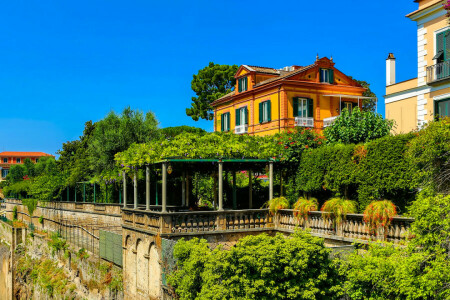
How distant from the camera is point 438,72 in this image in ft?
64.4

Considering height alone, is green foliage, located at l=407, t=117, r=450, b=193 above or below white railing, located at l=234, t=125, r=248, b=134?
below

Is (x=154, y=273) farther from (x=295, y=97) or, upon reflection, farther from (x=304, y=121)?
(x=295, y=97)

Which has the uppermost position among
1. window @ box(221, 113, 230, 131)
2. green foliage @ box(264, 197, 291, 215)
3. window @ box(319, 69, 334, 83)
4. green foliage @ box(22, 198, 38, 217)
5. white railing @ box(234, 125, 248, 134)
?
window @ box(319, 69, 334, 83)

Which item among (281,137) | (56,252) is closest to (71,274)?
(56,252)

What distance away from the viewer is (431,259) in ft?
31.9

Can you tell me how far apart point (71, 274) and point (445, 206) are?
838 inches

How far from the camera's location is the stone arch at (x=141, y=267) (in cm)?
1656

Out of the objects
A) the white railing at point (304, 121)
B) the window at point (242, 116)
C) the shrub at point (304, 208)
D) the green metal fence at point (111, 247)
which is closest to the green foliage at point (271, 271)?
the shrub at point (304, 208)

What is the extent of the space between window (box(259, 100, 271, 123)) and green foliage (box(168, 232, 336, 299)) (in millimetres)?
23137

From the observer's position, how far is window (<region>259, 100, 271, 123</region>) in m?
34.4

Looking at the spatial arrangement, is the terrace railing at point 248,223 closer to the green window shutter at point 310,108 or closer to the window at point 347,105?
the green window shutter at point 310,108

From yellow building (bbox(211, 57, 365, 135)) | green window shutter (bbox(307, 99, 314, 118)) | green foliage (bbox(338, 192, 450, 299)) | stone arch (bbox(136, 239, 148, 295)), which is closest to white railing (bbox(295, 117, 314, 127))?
yellow building (bbox(211, 57, 365, 135))

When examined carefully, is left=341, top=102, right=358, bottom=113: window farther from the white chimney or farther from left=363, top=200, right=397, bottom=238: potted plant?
left=363, top=200, right=397, bottom=238: potted plant

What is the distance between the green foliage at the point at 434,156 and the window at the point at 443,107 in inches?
280
